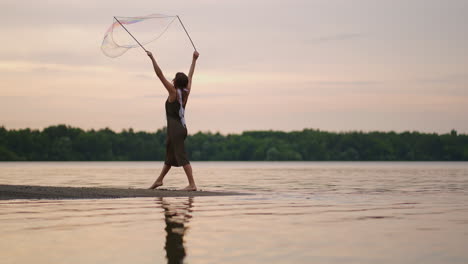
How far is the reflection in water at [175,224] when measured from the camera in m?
6.86

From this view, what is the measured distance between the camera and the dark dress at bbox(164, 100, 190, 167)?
633 inches

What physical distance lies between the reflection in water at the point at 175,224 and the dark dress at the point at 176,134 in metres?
1.70

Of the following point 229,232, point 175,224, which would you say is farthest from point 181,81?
point 229,232

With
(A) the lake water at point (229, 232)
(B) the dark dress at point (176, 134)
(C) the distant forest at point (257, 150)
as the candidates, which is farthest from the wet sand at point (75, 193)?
(C) the distant forest at point (257, 150)

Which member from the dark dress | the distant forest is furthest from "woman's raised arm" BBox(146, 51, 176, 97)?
the distant forest

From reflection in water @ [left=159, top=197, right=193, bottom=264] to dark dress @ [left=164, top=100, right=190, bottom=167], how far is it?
5.58 ft

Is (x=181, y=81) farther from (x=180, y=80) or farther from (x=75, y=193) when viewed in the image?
(x=75, y=193)

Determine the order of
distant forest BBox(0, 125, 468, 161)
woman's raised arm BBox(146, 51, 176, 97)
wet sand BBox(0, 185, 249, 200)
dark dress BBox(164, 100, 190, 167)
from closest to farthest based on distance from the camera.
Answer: wet sand BBox(0, 185, 249, 200) < woman's raised arm BBox(146, 51, 176, 97) < dark dress BBox(164, 100, 190, 167) < distant forest BBox(0, 125, 468, 161)

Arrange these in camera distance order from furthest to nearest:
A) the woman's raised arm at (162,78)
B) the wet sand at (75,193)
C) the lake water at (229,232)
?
the woman's raised arm at (162,78), the wet sand at (75,193), the lake water at (229,232)

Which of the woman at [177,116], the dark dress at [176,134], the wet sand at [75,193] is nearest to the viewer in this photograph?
the wet sand at [75,193]

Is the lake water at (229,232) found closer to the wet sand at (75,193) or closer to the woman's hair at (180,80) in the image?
the wet sand at (75,193)

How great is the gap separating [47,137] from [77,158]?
22.9ft

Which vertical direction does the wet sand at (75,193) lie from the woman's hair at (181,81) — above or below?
below

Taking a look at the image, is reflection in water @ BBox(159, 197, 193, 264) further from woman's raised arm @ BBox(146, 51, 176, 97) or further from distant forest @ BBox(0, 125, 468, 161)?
distant forest @ BBox(0, 125, 468, 161)
